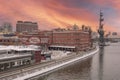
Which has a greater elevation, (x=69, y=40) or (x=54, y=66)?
(x=69, y=40)

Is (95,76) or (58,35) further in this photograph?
(58,35)

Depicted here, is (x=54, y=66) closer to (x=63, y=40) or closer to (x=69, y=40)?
(x=69, y=40)

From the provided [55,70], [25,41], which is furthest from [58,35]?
[55,70]

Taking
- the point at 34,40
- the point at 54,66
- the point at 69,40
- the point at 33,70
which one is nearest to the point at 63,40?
the point at 69,40

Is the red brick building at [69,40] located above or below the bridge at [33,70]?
above

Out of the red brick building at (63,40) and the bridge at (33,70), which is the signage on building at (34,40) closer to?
the red brick building at (63,40)

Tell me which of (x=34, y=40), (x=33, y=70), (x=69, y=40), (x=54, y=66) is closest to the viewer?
(x=33, y=70)

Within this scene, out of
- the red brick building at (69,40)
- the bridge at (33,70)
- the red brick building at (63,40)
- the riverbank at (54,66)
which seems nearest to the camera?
the bridge at (33,70)

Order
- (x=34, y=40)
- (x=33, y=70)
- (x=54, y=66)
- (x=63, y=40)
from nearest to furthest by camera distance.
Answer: (x=33, y=70), (x=54, y=66), (x=34, y=40), (x=63, y=40)

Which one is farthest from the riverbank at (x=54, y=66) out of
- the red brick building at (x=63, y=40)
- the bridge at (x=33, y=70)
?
the red brick building at (x=63, y=40)

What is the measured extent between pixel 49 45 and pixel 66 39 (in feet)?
33.6

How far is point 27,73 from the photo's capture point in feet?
193

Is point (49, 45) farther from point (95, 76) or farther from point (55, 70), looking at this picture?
point (95, 76)

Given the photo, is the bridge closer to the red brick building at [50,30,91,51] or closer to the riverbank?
the riverbank
